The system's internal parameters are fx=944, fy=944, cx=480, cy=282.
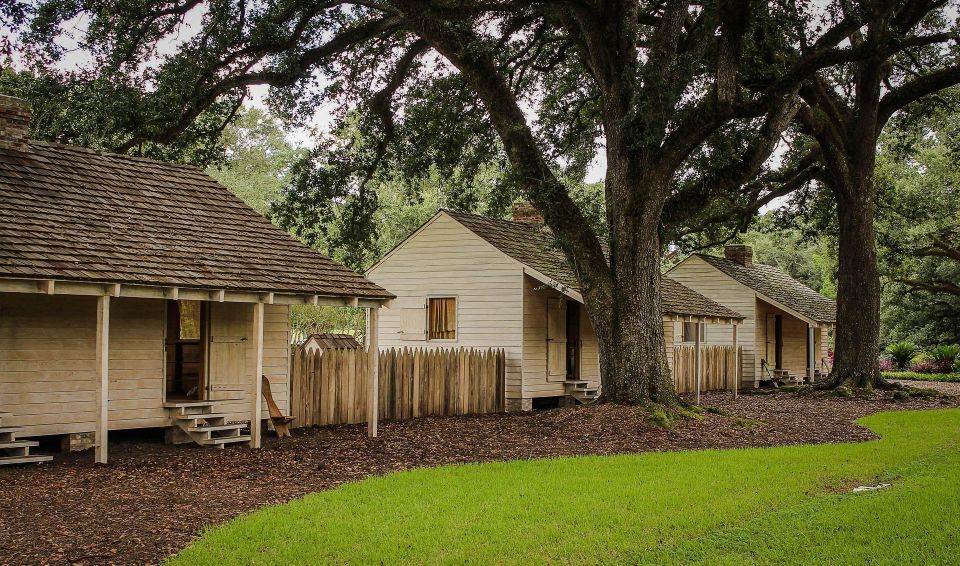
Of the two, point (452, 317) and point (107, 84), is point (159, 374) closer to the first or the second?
point (107, 84)

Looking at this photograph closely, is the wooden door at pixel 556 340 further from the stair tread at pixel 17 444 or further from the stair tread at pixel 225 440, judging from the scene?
the stair tread at pixel 17 444

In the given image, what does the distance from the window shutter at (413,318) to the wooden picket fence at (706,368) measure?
8.55 m

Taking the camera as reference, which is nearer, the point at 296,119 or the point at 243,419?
the point at 243,419

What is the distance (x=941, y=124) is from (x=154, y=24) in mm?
27535

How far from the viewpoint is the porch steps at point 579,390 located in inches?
963

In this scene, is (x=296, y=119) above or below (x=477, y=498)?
above

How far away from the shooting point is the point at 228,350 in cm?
1638

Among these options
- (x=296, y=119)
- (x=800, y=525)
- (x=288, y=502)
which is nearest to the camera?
(x=800, y=525)

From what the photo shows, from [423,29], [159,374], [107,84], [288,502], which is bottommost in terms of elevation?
[288,502]

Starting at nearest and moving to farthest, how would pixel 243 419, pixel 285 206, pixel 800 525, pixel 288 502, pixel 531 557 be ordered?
1. pixel 531 557
2. pixel 800 525
3. pixel 288 502
4. pixel 243 419
5. pixel 285 206

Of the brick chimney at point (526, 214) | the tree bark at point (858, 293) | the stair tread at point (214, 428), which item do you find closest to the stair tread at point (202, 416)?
the stair tread at point (214, 428)

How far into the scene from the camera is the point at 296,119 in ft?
67.6

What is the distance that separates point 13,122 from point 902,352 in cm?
4027

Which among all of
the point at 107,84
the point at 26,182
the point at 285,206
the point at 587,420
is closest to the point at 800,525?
the point at 587,420
